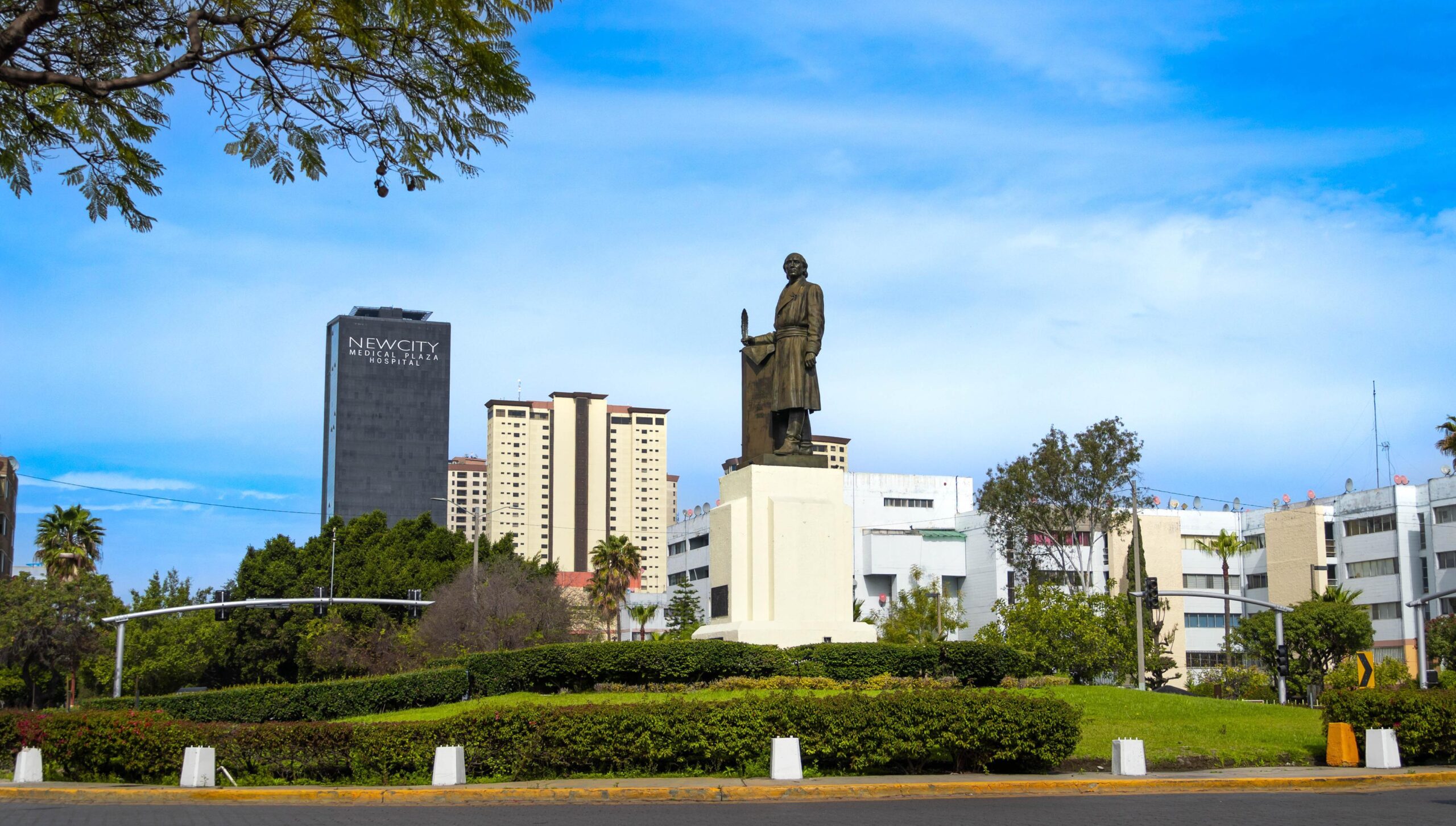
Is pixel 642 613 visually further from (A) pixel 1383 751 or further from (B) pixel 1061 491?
(A) pixel 1383 751

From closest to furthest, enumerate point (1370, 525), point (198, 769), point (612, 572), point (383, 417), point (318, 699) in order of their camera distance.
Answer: point (198, 769)
point (318, 699)
point (1370, 525)
point (612, 572)
point (383, 417)

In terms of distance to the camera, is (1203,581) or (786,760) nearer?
(786,760)

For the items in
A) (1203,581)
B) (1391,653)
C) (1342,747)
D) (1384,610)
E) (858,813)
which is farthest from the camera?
(1203,581)

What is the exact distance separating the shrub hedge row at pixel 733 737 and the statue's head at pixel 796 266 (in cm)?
1158

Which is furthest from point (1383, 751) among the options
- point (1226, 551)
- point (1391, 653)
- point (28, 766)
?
point (1391, 653)

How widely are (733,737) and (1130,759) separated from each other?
5442 mm

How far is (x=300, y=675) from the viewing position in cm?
5678

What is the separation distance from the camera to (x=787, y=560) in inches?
1048

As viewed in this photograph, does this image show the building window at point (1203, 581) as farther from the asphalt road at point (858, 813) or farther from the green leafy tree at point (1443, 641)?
the asphalt road at point (858, 813)

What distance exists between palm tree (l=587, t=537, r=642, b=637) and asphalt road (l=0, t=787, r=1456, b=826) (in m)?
66.8

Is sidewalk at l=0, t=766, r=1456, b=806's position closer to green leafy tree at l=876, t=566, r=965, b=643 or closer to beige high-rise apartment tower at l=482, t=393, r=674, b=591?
green leafy tree at l=876, t=566, r=965, b=643

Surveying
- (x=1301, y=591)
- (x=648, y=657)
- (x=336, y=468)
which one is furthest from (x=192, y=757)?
(x=336, y=468)

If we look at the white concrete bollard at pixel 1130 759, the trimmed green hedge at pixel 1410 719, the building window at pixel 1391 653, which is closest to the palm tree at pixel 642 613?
the building window at pixel 1391 653

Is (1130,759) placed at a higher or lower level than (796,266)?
lower
